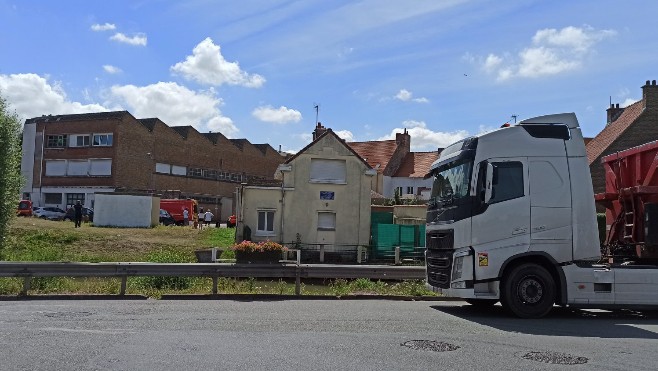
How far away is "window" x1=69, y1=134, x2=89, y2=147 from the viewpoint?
2435 inches

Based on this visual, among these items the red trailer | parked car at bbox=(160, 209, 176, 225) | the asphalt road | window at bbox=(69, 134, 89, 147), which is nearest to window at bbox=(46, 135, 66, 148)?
window at bbox=(69, 134, 89, 147)

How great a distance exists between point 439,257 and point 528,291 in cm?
171

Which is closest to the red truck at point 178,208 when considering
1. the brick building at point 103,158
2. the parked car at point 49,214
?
the parked car at point 49,214

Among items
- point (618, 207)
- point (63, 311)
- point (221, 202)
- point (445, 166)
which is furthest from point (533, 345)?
point (221, 202)

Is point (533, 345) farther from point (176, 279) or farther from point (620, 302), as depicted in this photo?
point (176, 279)

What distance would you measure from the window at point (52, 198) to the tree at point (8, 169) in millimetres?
40100

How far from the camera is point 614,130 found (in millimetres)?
42312

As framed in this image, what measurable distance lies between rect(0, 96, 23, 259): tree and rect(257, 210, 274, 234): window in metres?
14.2

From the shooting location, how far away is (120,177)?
199 ft

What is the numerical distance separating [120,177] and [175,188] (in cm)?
900

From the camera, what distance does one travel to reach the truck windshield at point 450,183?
10906mm

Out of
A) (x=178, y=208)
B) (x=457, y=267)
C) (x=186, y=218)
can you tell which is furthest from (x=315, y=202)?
(x=457, y=267)

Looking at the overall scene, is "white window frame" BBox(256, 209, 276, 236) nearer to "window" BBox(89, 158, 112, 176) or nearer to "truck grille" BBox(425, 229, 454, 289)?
"truck grille" BBox(425, 229, 454, 289)

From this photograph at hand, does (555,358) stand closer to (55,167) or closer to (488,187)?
(488,187)
